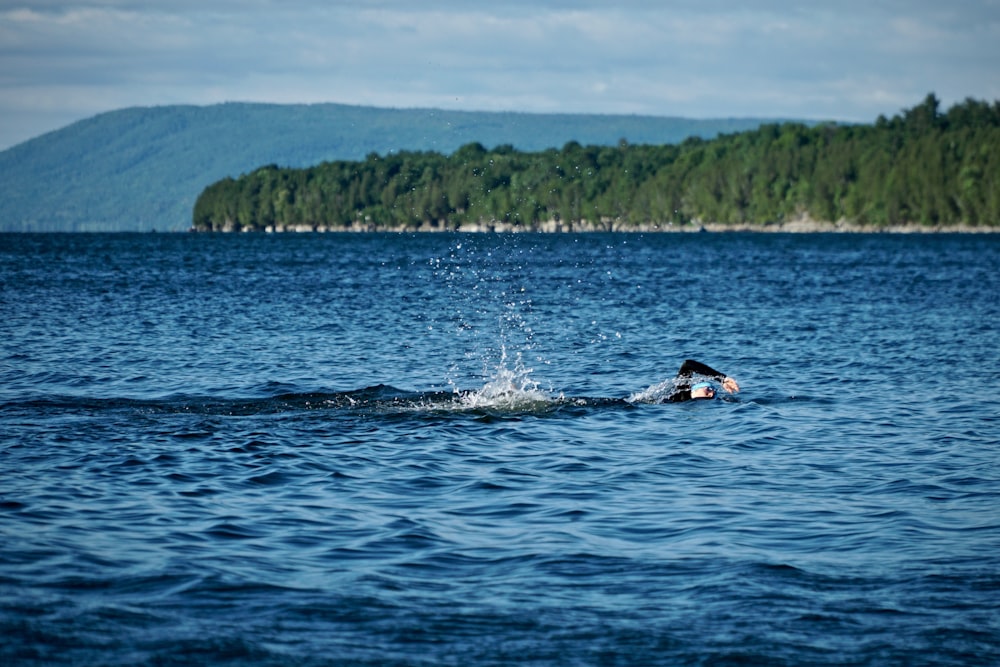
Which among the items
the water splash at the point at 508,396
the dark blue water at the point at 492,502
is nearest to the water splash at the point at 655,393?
the dark blue water at the point at 492,502

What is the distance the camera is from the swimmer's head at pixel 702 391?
25.4m

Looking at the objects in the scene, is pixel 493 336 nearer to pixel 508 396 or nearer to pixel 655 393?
pixel 655 393

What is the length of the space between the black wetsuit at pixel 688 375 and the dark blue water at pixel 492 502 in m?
0.44

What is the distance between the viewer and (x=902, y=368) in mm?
31766

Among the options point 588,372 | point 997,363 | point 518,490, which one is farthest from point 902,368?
point 518,490

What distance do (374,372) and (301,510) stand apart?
15.2 meters

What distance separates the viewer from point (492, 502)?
16094 millimetres

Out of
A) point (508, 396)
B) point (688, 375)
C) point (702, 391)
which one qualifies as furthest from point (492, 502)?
point (702, 391)

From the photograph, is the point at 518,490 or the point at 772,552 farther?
the point at 518,490

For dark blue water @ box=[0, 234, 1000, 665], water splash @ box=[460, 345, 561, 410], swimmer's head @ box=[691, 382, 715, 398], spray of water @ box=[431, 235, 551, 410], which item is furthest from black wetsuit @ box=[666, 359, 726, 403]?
spray of water @ box=[431, 235, 551, 410]

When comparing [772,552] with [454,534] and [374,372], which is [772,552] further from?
[374,372]

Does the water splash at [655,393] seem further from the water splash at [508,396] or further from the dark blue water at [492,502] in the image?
the water splash at [508,396]

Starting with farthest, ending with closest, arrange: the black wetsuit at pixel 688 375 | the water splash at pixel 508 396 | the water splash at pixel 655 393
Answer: the water splash at pixel 655 393
the black wetsuit at pixel 688 375
the water splash at pixel 508 396

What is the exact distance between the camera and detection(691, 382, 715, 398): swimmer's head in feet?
83.5
